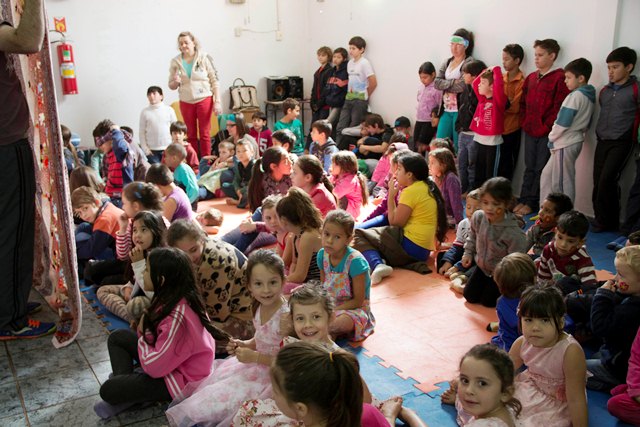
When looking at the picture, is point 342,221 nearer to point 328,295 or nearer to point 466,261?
point 328,295

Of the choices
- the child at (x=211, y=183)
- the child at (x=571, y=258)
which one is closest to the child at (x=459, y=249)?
the child at (x=571, y=258)

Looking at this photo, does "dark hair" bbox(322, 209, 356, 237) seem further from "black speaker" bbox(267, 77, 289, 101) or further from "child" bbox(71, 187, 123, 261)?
"black speaker" bbox(267, 77, 289, 101)

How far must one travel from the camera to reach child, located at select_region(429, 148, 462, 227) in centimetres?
529

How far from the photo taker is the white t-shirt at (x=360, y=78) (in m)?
9.21

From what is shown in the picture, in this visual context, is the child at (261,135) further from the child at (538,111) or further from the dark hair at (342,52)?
the child at (538,111)

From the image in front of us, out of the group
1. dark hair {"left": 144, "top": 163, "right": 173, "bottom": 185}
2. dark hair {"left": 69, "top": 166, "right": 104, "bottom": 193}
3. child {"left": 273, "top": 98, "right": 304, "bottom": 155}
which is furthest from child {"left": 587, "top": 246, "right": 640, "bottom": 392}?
child {"left": 273, "top": 98, "right": 304, "bottom": 155}

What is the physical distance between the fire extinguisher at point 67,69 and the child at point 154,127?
1366 mm

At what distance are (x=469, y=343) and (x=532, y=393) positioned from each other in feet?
2.98

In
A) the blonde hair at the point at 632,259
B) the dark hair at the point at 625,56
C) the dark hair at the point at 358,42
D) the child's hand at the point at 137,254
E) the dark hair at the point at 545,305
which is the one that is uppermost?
the dark hair at the point at 358,42

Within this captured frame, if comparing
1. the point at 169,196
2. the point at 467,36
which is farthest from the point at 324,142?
the point at 169,196

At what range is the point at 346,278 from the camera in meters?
3.69

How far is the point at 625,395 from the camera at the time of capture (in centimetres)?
283

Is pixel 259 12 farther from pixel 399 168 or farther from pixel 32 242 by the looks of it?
pixel 32 242

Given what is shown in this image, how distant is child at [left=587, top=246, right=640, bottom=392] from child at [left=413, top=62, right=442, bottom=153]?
4.93 metres
